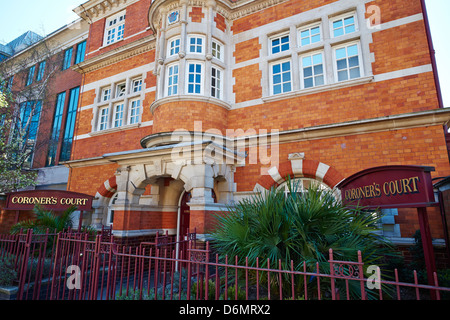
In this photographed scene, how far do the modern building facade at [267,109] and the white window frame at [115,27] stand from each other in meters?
2.99

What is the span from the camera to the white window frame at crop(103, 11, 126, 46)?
13920 mm

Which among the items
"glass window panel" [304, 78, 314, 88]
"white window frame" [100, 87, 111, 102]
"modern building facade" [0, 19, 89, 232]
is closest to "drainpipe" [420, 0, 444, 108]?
"glass window panel" [304, 78, 314, 88]

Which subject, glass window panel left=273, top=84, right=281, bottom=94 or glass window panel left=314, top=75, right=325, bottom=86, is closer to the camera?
glass window panel left=314, top=75, right=325, bottom=86

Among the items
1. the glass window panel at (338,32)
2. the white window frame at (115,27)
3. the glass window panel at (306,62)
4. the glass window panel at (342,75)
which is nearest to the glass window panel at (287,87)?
the glass window panel at (306,62)

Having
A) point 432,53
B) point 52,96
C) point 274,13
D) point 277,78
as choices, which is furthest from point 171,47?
point 52,96

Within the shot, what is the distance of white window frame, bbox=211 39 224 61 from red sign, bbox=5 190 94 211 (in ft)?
24.4

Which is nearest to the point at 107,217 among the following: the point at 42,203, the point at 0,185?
the point at 42,203

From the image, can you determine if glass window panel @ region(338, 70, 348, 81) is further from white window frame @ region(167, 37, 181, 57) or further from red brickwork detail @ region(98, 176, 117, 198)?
red brickwork detail @ region(98, 176, 117, 198)

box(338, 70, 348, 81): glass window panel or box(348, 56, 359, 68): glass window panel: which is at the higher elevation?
Answer: box(348, 56, 359, 68): glass window panel

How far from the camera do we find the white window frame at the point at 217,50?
10.0 metres

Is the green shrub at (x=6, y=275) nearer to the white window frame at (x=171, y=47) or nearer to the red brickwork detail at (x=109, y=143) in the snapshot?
the red brickwork detail at (x=109, y=143)

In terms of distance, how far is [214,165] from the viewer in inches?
300

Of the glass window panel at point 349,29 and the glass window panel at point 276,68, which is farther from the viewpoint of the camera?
the glass window panel at point 276,68
